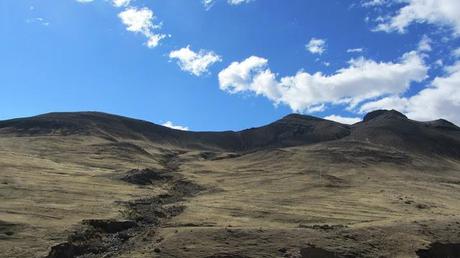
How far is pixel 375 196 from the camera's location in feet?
270

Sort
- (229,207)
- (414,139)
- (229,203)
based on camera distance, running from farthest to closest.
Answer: (414,139)
(229,203)
(229,207)

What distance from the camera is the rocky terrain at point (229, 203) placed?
142 feet

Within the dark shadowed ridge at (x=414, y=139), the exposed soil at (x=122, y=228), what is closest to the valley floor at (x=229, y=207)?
the exposed soil at (x=122, y=228)

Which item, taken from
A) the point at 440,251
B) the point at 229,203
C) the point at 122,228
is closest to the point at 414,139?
the point at 229,203

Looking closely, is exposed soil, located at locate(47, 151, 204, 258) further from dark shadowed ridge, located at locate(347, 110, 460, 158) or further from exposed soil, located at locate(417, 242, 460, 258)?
dark shadowed ridge, located at locate(347, 110, 460, 158)

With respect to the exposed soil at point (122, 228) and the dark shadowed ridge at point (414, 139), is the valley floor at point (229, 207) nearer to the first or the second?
the exposed soil at point (122, 228)

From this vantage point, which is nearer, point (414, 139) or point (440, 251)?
point (440, 251)

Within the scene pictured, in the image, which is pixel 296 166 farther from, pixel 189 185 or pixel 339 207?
pixel 339 207

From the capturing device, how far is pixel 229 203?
2707 inches

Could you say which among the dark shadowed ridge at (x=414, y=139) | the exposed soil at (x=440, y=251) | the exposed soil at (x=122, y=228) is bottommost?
the exposed soil at (x=440, y=251)

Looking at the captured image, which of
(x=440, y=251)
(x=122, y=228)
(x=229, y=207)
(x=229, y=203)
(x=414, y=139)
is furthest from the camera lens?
(x=414, y=139)

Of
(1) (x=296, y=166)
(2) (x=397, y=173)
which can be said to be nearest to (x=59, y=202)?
(1) (x=296, y=166)

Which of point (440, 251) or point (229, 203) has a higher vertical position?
point (229, 203)

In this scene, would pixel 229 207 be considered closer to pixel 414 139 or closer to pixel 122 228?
pixel 122 228
